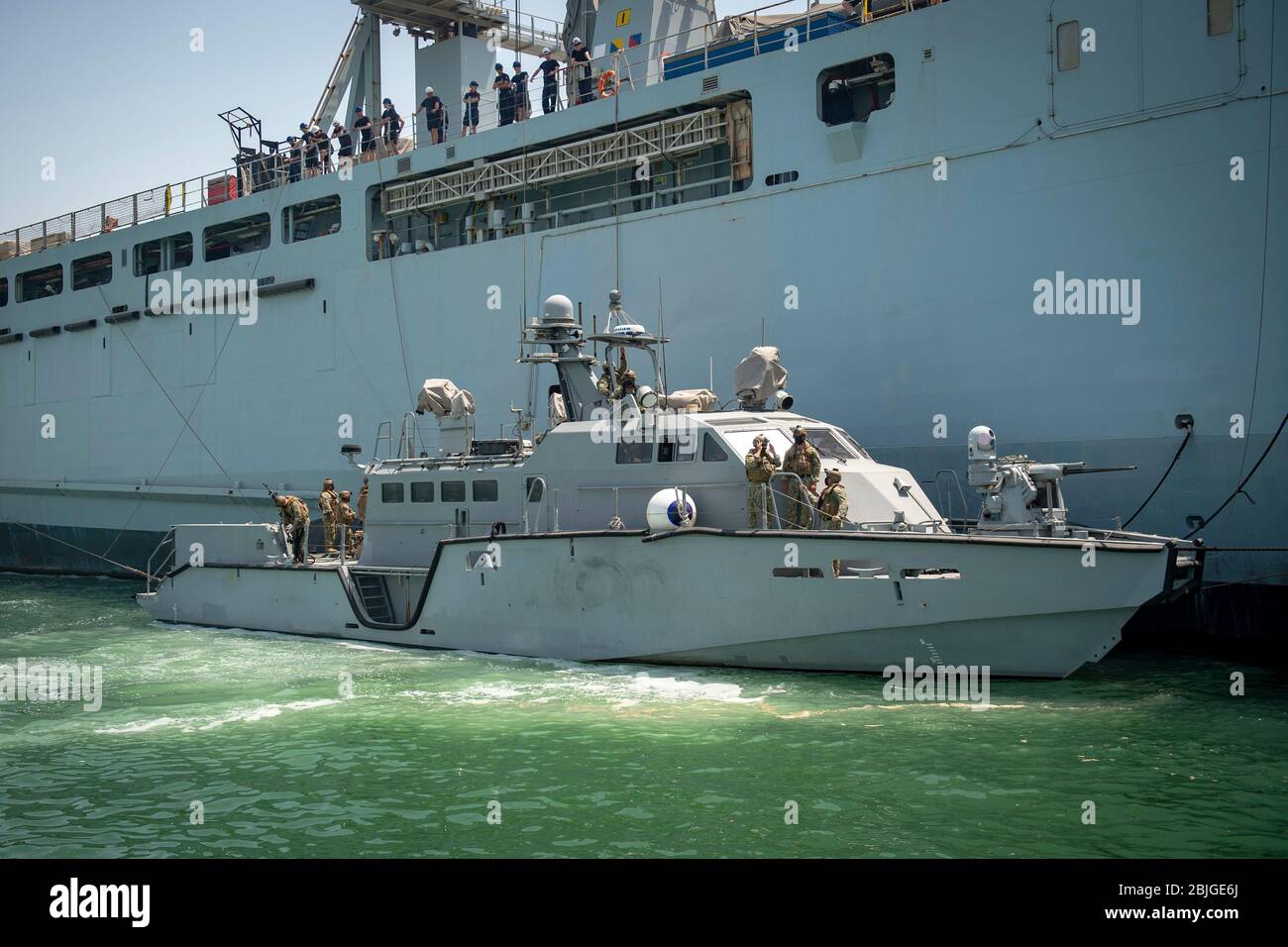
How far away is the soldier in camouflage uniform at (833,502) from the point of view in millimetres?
11633

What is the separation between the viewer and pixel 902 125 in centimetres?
1577

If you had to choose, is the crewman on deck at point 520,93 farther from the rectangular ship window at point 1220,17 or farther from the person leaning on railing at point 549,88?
the rectangular ship window at point 1220,17

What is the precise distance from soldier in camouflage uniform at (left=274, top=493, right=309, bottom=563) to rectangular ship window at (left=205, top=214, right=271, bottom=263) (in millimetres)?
10571

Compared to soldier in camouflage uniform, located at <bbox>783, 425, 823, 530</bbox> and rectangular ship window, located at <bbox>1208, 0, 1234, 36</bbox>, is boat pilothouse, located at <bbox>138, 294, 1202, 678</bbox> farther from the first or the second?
rectangular ship window, located at <bbox>1208, 0, 1234, 36</bbox>

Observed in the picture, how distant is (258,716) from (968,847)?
6439 millimetres

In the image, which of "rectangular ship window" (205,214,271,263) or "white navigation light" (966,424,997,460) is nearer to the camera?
"white navigation light" (966,424,997,460)

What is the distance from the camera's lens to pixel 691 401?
1385 cm

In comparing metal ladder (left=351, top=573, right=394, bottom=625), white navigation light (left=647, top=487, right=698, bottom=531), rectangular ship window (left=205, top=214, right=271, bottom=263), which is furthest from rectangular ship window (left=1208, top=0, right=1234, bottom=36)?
rectangular ship window (left=205, top=214, right=271, bottom=263)

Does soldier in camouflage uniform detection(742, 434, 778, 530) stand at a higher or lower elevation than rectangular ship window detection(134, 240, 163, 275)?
lower

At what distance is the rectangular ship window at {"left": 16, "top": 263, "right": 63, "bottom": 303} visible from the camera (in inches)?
1177

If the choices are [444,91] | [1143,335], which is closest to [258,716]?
[1143,335]

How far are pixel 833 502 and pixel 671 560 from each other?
5.69 feet
